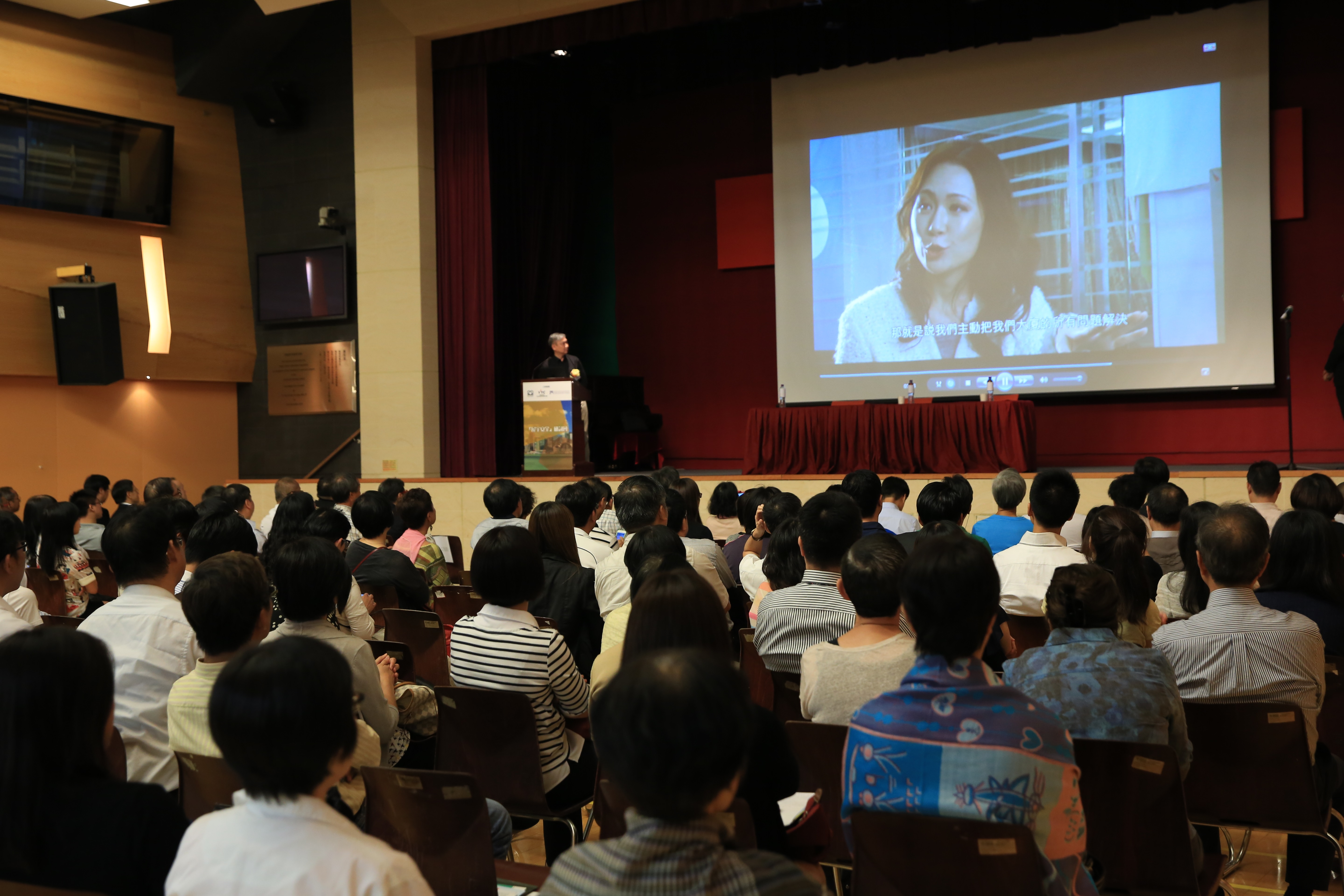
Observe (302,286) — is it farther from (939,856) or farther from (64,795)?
(939,856)

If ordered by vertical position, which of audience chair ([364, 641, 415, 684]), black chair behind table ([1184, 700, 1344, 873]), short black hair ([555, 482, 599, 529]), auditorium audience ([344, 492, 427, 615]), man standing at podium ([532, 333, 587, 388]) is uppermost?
man standing at podium ([532, 333, 587, 388])

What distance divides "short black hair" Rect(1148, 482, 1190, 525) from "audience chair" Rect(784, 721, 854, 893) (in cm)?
234

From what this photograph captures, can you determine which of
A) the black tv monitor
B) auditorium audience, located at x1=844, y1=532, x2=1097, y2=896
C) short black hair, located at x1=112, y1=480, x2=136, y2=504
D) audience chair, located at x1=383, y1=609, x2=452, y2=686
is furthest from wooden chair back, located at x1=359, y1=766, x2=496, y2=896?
the black tv monitor

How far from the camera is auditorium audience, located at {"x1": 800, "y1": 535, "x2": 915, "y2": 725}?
7.07 feet

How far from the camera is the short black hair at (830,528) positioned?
2838 millimetres

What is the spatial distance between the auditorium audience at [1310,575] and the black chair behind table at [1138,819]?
0.87 m

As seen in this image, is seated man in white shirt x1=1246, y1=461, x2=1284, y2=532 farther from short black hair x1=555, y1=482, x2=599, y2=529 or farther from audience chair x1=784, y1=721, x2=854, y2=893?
audience chair x1=784, y1=721, x2=854, y2=893

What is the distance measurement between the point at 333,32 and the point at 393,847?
33.5ft

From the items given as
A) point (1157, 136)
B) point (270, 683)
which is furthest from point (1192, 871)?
point (1157, 136)

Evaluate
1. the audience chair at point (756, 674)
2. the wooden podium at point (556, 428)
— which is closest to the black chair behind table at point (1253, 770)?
the audience chair at point (756, 674)

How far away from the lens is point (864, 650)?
7.14 ft

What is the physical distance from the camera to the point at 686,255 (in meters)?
11.9

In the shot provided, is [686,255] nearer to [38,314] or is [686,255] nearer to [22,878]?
[38,314]

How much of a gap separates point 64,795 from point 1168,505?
144 inches
